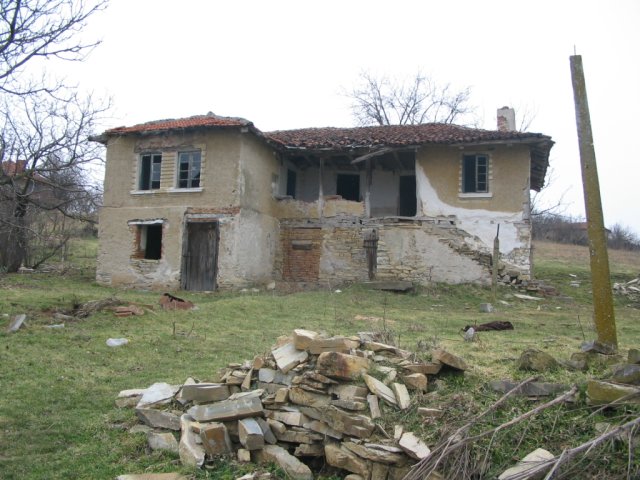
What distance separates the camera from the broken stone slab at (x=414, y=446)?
4.21 m

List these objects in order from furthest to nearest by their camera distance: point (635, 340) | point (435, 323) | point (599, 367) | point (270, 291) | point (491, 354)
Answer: point (270, 291), point (435, 323), point (635, 340), point (491, 354), point (599, 367)

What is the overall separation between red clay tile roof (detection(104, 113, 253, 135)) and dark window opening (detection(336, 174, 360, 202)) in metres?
5.28

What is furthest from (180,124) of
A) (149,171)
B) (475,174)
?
(475,174)

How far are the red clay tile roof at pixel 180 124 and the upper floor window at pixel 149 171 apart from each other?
0.96 m

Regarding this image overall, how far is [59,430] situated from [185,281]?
1182 cm

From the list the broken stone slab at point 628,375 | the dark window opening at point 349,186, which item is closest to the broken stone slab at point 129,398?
the broken stone slab at point 628,375

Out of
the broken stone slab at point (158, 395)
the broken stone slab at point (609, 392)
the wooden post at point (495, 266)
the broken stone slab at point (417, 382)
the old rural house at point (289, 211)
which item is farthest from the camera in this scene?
the old rural house at point (289, 211)

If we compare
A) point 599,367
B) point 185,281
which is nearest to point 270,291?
point 185,281

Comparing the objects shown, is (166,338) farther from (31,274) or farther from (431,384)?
(31,274)

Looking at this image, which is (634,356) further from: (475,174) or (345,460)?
(475,174)

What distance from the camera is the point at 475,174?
17.6m

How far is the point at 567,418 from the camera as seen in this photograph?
425 centimetres

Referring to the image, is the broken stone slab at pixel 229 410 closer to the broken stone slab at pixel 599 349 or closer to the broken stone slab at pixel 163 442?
the broken stone slab at pixel 163 442

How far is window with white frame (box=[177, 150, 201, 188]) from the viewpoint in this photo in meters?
17.3
